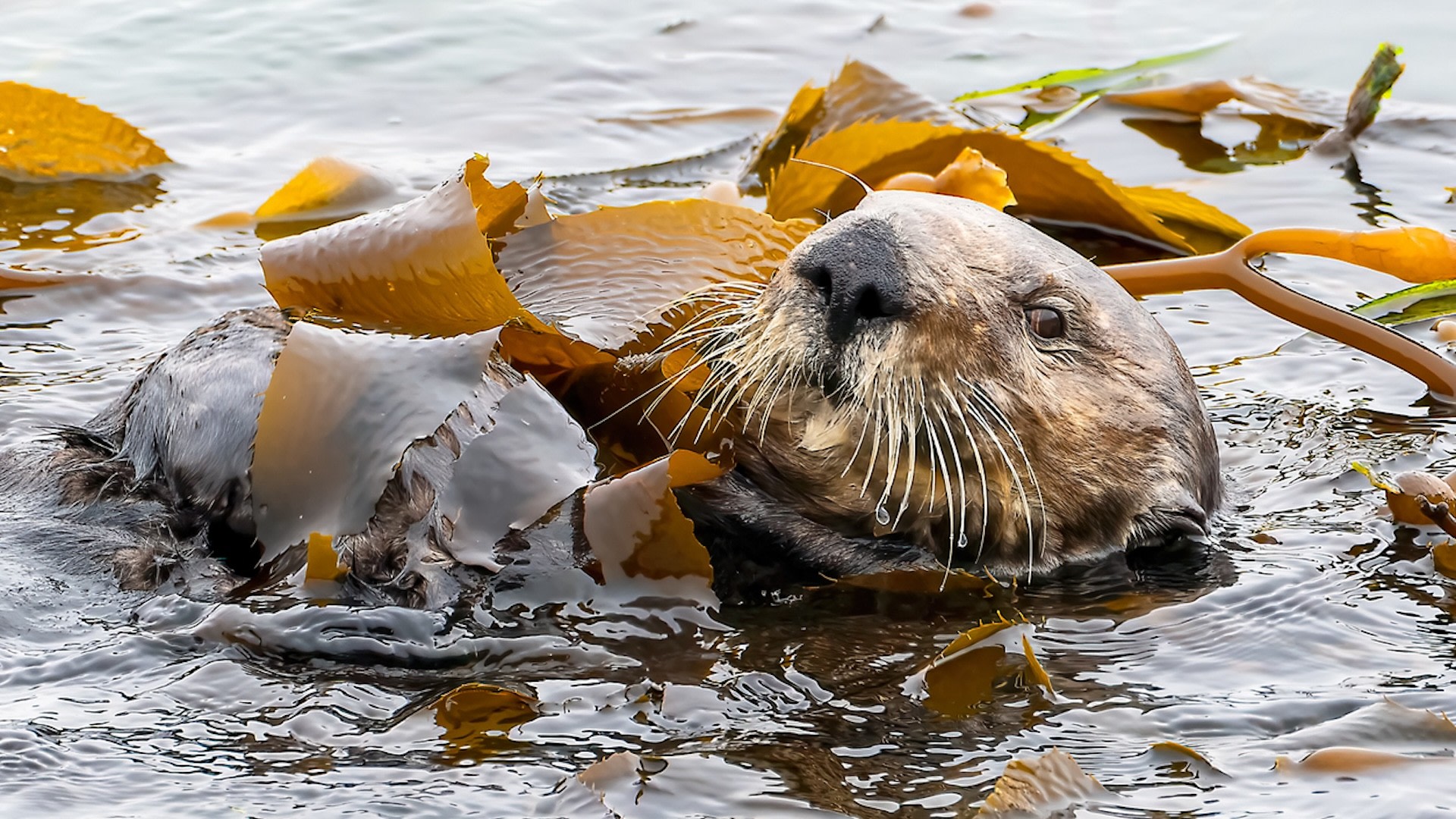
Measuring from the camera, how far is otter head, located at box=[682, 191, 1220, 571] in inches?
122

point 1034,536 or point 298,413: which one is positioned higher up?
point 298,413

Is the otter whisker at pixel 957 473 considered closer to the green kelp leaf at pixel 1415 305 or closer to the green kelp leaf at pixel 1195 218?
the green kelp leaf at pixel 1415 305

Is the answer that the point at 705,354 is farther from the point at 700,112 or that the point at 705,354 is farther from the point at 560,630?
the point at 700,112

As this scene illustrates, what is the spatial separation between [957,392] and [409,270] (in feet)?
3.91

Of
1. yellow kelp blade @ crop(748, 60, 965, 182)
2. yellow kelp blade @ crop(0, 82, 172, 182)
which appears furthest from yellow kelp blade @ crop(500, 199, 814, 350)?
yellow kelp blade @ crop(0, 82, 172, 182)

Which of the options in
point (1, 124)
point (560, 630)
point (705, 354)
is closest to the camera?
point (560, 630)

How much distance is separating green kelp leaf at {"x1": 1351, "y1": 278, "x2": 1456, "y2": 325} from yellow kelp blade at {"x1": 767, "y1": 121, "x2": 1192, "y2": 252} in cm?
75

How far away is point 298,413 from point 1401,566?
7.87 ft

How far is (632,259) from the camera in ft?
12.6

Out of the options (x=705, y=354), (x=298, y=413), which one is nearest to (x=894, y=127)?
(x=705, y=354)

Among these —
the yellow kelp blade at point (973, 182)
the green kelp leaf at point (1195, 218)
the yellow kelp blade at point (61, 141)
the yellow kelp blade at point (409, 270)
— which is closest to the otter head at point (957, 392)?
the yellow kelp blade at point (409, 270)

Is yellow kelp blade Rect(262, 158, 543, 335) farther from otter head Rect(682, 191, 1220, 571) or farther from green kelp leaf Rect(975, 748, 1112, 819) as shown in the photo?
green kelp leaf Rect(975, 748, 1112, 819)

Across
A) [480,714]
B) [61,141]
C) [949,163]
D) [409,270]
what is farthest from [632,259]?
[61,141]

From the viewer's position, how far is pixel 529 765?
265 cm
